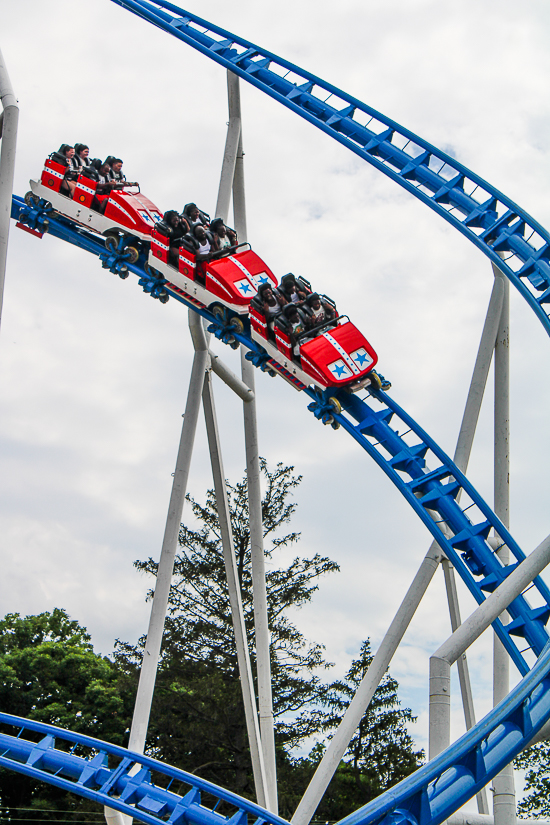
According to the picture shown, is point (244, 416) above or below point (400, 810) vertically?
above

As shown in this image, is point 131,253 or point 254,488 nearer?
point 131,253

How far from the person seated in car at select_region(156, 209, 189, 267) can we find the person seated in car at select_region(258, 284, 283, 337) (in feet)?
2.81

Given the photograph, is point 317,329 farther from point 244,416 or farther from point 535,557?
point 535,557

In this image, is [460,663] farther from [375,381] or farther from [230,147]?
[230,147]

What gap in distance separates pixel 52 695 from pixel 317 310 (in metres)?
14.2

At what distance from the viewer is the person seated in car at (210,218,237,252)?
8.41 meters

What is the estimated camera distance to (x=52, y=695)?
750 inches

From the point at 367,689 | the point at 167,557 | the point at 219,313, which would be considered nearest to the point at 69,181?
the point at 219,313

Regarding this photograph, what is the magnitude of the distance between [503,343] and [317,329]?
1.65 metres

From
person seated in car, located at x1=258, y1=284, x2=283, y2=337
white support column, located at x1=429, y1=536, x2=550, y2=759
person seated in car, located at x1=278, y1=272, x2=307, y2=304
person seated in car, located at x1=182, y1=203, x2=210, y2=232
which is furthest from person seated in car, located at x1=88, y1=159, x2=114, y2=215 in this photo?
white support column, located at x1=429, y1=536, x2=550, y2=759

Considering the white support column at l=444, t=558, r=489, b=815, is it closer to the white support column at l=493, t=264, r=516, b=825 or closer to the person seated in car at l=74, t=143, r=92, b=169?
the white support column at l=493, t=264, r=516, b=825

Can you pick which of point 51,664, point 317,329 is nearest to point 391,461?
point 317,329

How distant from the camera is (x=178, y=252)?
7.96 m

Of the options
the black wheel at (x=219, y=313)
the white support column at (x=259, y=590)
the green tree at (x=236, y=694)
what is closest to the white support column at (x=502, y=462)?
the white support column at (x=259, y=590)
